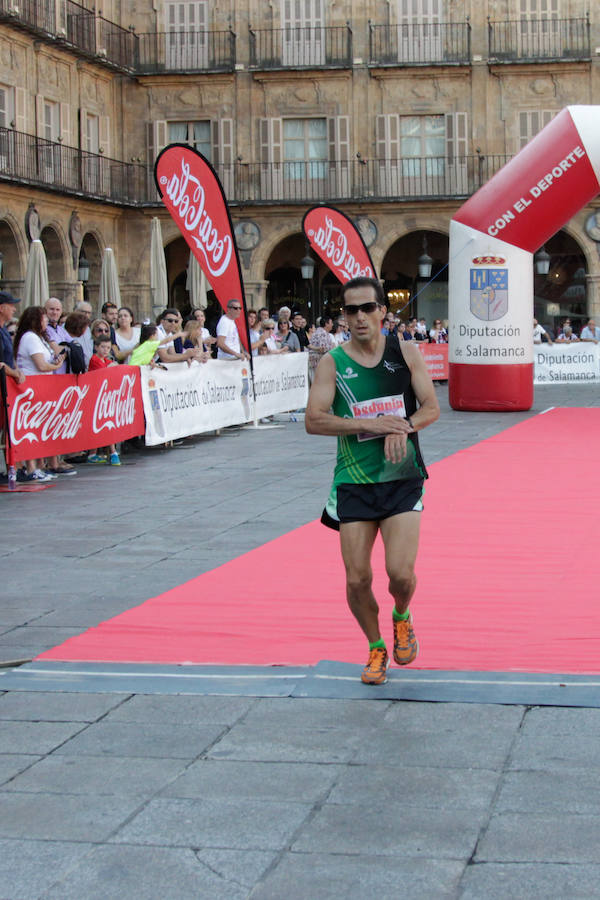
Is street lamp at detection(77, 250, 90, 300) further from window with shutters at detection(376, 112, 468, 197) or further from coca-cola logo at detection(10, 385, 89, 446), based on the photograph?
coca-cola logo at detection(10, 385, 89, 446)

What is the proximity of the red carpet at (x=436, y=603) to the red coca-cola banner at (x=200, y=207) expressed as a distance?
5820mm

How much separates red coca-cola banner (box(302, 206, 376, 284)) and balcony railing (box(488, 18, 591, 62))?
57.4ft

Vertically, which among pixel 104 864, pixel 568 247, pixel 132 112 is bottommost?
pixel 104 864

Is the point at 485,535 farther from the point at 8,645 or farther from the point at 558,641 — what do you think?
the point at 8,645

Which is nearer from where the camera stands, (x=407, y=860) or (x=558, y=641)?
(x=407, y=860)

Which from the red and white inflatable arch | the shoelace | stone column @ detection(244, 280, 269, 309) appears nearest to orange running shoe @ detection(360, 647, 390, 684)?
the shoelace

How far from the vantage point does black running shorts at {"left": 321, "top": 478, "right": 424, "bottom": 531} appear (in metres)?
5.01

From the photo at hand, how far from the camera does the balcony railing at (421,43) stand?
35.2m

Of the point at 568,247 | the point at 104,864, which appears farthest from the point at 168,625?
the point at 568,247

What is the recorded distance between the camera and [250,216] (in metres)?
35.5

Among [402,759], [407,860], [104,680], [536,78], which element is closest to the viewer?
[407,860]

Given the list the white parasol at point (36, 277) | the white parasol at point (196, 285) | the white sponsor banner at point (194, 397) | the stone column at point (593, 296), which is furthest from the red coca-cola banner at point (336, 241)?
the stone column at point (593, 296)

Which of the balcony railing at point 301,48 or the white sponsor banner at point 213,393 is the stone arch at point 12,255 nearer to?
the balcony railing at point 301,48

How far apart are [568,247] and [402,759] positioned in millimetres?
34353
